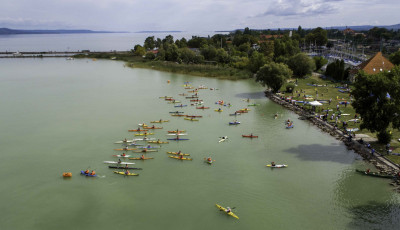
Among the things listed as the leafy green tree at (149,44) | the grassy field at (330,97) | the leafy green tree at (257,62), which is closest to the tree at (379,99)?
the grassy field at (330,97)

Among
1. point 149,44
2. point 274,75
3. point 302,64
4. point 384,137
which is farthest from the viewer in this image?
point 149,44

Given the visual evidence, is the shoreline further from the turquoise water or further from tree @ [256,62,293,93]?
tree @ [256,62,293,93]

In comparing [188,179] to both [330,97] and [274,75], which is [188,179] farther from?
[330,97]

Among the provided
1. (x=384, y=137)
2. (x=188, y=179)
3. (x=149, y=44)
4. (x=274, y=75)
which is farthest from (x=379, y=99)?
(x=149, y=44)

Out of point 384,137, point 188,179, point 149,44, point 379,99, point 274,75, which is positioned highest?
point 149,44

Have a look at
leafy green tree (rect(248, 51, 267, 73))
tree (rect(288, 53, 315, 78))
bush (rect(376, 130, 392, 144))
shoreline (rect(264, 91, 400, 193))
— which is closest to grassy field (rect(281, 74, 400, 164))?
bush (rect(376, 130, 392, 144))

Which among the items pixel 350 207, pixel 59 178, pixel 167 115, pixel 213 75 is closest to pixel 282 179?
pixel 350 207
